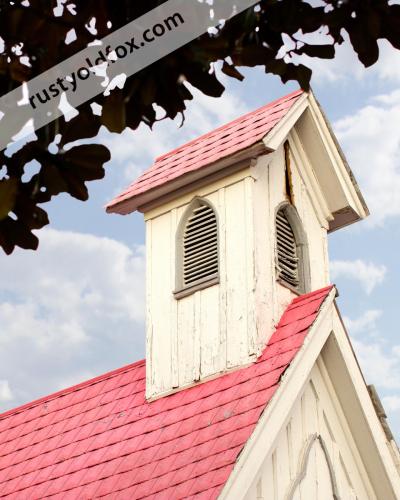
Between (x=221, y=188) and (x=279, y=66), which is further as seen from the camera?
(x=221, y=188)

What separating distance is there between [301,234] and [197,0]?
8002mm

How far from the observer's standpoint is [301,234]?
1212cm

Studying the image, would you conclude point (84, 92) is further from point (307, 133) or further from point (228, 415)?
point (307, 133)

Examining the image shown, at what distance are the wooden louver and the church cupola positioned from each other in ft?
0.04

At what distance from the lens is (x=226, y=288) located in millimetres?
11109

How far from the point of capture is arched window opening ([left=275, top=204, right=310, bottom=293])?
1170 cm

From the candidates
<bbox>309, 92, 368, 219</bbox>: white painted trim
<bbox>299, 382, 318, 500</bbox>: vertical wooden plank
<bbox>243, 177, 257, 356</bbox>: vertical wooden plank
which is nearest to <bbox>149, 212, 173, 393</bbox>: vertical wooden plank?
→ <bbox>243, 177, 257, 356</bbox>: vertical wooden plank

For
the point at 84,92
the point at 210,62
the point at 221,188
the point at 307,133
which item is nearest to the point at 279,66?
the point at 210,62

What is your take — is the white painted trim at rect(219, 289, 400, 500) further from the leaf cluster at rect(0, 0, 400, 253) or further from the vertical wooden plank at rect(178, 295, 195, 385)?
the leaf cluster at rect(0, 0, 400, 253)

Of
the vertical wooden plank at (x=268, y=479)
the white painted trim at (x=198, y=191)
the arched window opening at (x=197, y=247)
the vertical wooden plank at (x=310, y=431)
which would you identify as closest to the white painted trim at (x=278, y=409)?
the vertical wooden plank at (x=268, y=479)

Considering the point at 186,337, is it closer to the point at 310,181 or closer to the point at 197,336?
the point at 197,336

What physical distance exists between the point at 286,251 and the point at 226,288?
3.58 ft

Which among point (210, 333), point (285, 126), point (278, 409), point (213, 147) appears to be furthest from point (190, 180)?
point (278, 409)

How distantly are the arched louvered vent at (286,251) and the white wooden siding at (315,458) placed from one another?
123 centimetres
